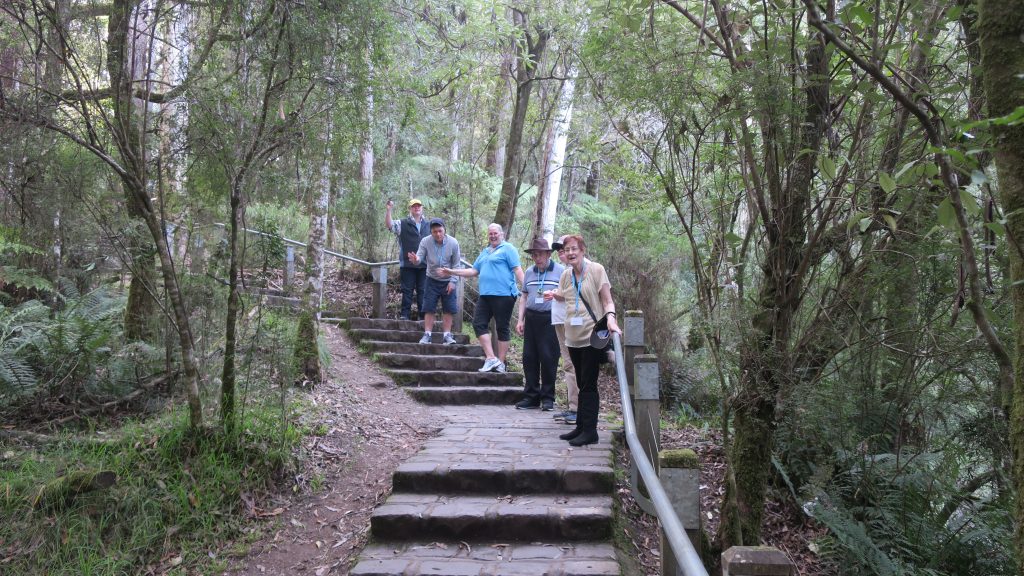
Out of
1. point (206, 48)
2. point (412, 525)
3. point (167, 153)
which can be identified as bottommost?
point (412, 525)

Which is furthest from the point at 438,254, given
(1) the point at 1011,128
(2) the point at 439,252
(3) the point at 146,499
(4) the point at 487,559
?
(1) the point at 1011,128

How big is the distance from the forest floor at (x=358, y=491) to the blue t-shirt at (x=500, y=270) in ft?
5.82

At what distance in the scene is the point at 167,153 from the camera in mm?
5578

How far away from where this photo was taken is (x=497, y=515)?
468 cm

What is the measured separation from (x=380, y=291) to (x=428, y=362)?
246cm

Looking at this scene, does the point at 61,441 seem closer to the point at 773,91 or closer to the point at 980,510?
the point at 773,91

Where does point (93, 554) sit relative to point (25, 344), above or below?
below

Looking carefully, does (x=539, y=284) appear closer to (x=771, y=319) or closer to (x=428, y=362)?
(x=428, y=362)

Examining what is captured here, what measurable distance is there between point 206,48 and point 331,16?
1.07 metres

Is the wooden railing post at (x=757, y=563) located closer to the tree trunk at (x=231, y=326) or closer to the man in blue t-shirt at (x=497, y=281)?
the tree trunk at (x=231, y=326)

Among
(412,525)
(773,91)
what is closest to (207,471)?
(412,525)

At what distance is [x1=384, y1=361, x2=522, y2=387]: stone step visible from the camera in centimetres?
902

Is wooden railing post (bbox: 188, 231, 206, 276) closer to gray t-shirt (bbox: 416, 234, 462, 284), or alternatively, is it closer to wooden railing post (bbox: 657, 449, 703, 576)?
gray t-shirt (bbox: 416, 234, 462, 284)

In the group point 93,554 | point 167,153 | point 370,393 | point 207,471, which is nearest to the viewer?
point 93,554
